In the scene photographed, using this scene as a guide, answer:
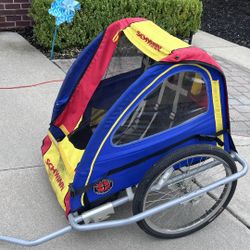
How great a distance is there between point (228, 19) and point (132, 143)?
7.36 meters

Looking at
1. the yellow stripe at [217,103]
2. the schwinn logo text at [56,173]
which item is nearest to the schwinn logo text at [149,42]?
the yellow stripe at [217,103]

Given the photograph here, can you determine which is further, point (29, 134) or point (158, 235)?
point (29, 134)

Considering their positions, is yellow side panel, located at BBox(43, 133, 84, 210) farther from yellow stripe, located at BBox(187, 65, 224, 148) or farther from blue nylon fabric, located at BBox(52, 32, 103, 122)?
yellow stripe, located at BBox(187, 65, 224, 148)

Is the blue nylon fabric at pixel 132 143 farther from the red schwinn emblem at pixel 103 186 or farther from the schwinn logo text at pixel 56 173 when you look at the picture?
the schwinn logo text at pixel 56 173

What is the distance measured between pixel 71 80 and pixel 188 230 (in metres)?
1.27

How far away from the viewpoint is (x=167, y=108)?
2211mm

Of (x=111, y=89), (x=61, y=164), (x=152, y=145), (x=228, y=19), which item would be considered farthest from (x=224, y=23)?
(x=152, y=145)

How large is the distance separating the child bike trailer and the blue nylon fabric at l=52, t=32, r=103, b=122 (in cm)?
2

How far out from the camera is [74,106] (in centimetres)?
277

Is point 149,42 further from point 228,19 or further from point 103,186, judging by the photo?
point 228,19

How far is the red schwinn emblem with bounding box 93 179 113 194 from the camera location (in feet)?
7.01

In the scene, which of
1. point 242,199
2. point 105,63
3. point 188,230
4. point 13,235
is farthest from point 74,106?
point 242,199

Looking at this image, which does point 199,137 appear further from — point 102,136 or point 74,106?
point 74,106

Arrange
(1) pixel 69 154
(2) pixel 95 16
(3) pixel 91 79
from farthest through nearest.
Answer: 1. (2) pixel 95 16
2. (3) pixel 91 79
3. (1) pixel 69 154
